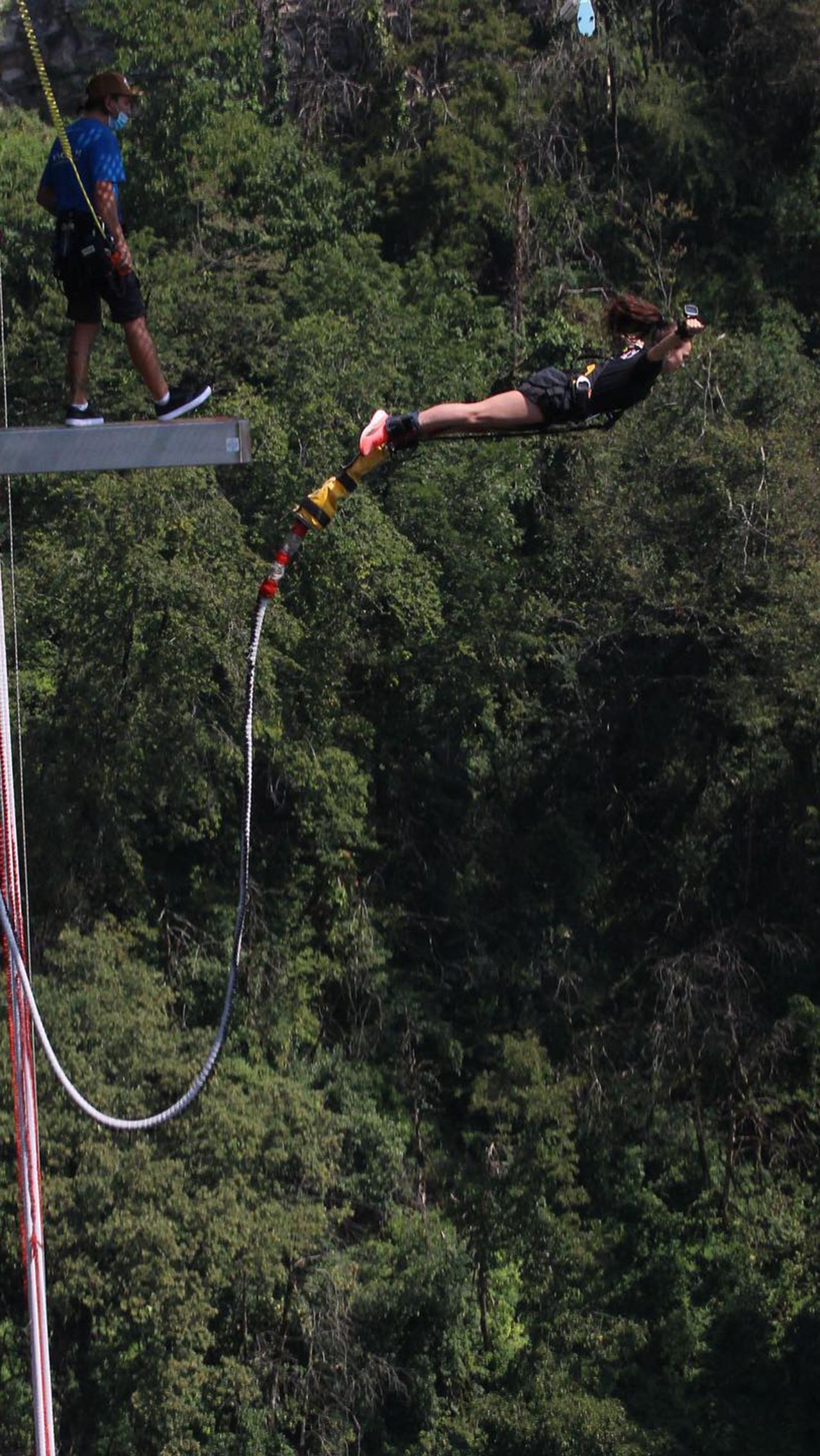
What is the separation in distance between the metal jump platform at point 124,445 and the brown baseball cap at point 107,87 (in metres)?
1.21

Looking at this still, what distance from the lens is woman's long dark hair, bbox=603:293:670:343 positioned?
8047 millimetres

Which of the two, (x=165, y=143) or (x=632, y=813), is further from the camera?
(x=165, y=143)

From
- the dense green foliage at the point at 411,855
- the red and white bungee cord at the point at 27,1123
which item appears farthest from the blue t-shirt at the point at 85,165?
the dense green foliage at the point at 411,855

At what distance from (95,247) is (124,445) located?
934mm

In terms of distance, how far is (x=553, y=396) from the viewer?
25.7 ft

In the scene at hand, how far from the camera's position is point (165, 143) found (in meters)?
19.9

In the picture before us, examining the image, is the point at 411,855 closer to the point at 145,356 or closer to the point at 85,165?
the point at 145,356

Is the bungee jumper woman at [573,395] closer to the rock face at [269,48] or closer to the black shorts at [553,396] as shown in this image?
the black shorts at [553,396]

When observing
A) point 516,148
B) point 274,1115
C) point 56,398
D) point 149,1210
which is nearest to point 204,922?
point 274,1115

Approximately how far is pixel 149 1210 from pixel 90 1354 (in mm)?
1102

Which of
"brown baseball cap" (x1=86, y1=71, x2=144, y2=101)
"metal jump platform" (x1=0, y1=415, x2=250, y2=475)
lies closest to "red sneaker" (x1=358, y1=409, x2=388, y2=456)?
"metal jump platform" (x1=0, y1=415, x2=250, y2=475)

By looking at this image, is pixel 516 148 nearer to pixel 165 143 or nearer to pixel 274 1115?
pixel 165 143

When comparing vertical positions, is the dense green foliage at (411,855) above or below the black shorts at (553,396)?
below

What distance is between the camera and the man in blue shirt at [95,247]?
7613mm
